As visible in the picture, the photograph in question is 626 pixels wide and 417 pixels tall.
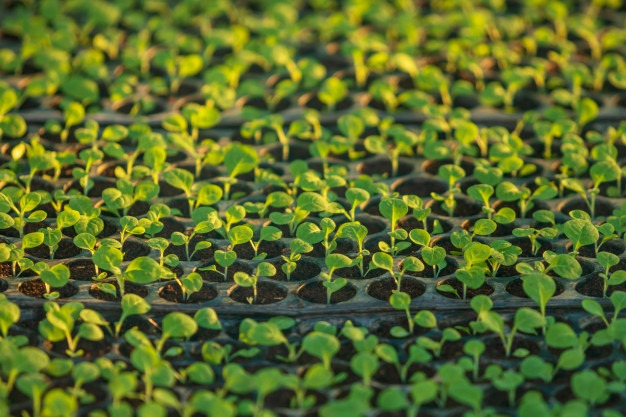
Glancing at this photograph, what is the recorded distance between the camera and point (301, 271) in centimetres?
142

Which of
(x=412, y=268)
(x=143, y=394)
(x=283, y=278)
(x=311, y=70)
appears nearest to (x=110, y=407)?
(x=143, y=394)

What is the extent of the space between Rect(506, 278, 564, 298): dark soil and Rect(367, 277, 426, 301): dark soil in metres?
0.13

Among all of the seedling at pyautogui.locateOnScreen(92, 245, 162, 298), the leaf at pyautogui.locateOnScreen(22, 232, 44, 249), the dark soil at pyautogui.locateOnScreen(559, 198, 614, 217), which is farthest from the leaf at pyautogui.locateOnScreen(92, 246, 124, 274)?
the dark soil at pyautogui.locateOnScreen(559, 198, 614, 217)

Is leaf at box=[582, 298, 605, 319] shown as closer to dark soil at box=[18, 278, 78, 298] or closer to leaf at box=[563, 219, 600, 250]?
leaf at box=[563, 219, 600, 250]

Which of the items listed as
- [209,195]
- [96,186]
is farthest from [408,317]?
[96,186]

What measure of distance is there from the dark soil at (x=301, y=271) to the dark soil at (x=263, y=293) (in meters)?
0.03

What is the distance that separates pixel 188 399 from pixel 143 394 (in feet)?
0.19

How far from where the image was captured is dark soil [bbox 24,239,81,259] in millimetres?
1438

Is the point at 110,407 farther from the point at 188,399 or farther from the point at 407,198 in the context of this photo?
the point at 407,198

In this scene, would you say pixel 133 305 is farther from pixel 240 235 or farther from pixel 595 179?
pixel 595 179

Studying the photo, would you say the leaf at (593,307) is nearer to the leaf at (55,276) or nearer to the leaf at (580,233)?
the leaf at (580,233)

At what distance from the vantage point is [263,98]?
195 centimetres

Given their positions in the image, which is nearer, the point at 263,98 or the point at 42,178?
the point at 42,178

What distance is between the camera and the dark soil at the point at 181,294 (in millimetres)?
1344
